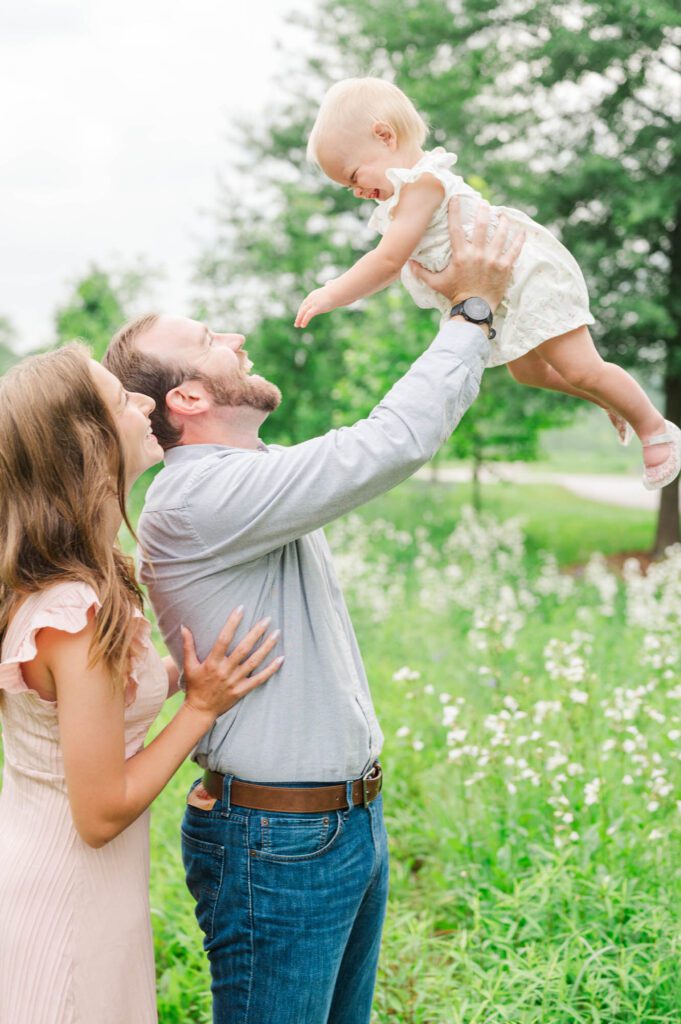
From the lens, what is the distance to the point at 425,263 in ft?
7.65

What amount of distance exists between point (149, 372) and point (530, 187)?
9892mm

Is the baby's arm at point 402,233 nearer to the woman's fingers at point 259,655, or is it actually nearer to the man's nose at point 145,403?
the man's nose at point 145,403

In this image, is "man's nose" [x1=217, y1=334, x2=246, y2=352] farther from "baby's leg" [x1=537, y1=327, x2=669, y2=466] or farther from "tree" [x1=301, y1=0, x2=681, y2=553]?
"tree" [x1=301, y1=0, x2=681, y2=553]

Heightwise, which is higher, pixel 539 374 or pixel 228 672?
pixel 539 374

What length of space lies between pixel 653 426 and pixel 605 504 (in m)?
20.7

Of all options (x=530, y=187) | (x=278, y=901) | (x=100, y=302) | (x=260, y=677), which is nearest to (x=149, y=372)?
(x=260, y=677)

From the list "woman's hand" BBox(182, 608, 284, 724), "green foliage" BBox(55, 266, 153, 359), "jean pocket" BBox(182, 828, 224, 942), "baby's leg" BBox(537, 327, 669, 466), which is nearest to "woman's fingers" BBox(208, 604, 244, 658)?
"woman's hand" BBox(182, 608, 284, 724)

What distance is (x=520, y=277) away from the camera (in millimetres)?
2291

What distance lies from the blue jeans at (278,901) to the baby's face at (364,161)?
1.54 meters

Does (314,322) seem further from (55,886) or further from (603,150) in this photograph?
(55,886)

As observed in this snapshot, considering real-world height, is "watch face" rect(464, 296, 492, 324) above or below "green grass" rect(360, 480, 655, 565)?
above

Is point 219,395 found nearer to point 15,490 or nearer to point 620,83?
point 15,490

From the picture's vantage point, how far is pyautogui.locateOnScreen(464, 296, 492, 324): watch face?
1985 mm

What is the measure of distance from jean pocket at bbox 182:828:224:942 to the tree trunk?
10.5 metres
